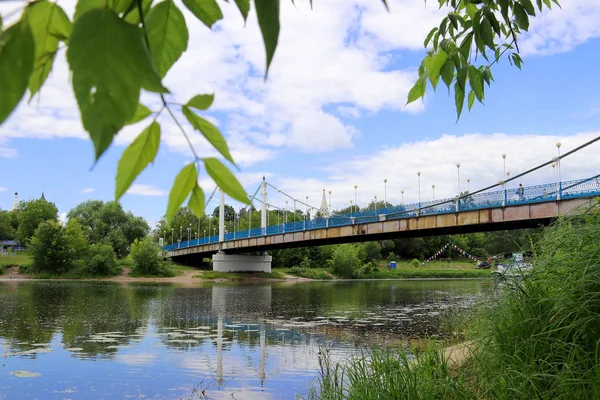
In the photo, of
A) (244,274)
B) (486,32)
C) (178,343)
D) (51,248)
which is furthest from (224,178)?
(244,274)

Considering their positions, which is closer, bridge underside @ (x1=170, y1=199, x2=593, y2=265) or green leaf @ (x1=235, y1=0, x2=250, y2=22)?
green leaf @ (x1=235, y1=0, x2=250, y2=22)

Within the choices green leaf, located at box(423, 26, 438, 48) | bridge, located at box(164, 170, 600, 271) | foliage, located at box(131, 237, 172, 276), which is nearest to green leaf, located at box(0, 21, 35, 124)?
green leaf, located at box(423, 26, 438, 48)

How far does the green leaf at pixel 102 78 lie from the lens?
0.45 metres

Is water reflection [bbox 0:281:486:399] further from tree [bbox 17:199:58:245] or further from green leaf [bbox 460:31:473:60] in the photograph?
tree [bbox 17:199:58:245]

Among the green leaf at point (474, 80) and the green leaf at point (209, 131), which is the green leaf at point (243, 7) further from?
the green leaf at point (474, 80)

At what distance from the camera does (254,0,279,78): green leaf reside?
492 millimetres

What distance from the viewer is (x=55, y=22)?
0.52m

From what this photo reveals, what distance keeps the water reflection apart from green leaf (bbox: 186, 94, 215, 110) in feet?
19.6

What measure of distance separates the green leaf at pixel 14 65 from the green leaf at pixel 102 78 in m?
0.05

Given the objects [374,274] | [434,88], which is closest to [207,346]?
[434,88]

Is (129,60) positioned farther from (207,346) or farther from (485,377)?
(207,346)

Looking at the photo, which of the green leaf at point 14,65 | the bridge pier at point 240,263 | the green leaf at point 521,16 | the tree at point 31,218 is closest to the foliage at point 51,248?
the tree at point 31,218

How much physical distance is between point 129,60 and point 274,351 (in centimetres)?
1246

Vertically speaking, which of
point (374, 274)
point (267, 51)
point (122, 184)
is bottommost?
point (374, 274)
